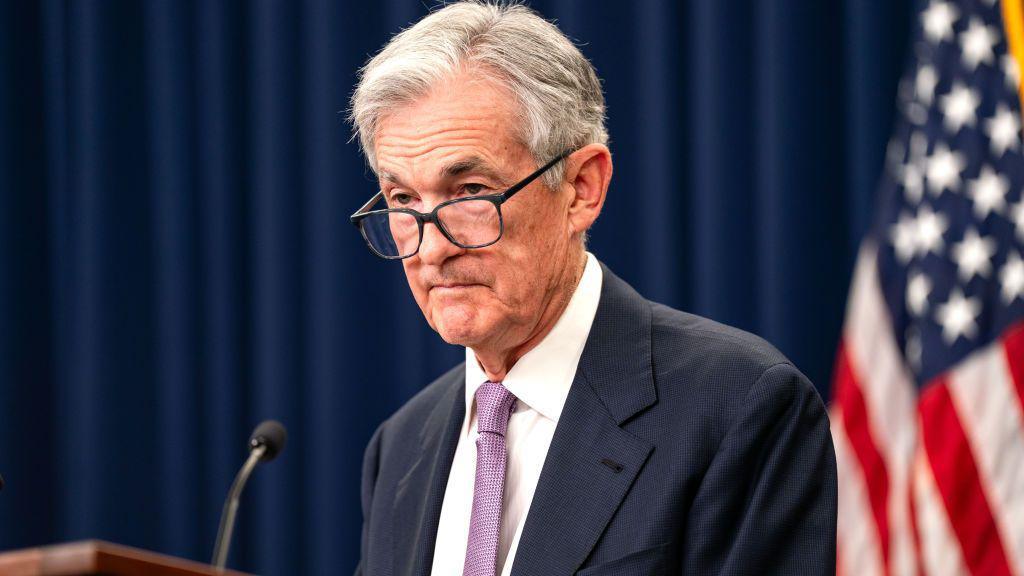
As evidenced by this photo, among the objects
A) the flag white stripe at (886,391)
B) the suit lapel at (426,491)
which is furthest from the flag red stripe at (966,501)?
the suit lapel at (426,491)

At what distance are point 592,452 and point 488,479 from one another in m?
0.16

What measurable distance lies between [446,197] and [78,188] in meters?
2.59

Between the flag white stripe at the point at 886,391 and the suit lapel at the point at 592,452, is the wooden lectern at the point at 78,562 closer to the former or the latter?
the suit lapel at the point at 592,452

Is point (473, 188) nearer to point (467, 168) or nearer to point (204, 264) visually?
point (467, 168)

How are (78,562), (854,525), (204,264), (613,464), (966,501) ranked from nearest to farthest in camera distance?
1. (78,562)
2. (613,464)
3. (966,501)
4. (854,525)
5. (204,264)

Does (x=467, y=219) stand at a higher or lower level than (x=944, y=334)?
higher

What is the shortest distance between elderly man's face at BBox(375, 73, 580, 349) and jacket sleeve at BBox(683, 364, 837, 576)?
0.36 metres

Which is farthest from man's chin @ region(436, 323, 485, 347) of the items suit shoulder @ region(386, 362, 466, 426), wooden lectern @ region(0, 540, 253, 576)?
wooden lectern @ region(0, 540, 253, 576)

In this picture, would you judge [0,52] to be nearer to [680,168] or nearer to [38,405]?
[38,405]

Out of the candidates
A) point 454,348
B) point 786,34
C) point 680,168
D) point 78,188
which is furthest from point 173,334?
point 786,34

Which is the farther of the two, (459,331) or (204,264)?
(204,264)

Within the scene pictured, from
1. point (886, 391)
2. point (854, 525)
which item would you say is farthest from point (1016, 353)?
point (854, 525)

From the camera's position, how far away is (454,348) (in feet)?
12.0

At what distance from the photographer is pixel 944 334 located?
2.76 m
